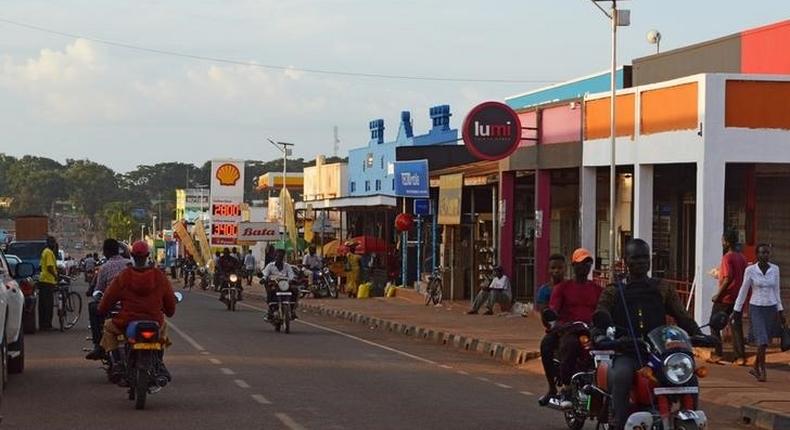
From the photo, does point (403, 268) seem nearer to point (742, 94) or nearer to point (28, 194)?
point (742, 94)

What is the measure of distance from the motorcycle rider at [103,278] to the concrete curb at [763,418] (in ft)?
24.8

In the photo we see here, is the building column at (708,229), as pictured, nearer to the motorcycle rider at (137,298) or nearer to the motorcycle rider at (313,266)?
the motorcycle rider at (137,298)

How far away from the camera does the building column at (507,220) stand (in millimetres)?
35719

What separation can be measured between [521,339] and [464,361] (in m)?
3.45

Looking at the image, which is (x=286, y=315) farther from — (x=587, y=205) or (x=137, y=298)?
(x=137, y=298)

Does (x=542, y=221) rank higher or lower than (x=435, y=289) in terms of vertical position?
higher

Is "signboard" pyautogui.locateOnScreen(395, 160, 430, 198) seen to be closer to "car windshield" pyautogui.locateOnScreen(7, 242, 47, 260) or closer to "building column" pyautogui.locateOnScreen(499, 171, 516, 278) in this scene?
"building column" pyautogui.locateOnScreen(499, 171, 516, 278)

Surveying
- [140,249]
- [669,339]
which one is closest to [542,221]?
[140,249]

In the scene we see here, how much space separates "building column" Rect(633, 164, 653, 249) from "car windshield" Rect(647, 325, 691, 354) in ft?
57.5

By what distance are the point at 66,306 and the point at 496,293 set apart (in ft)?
38.2

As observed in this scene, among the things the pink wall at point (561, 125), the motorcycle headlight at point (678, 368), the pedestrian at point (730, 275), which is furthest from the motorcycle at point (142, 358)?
the pink wall at point (561, 125)

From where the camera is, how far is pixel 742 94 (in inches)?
982

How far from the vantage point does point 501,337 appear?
28203 millimetres

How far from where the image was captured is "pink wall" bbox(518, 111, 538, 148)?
110ft
